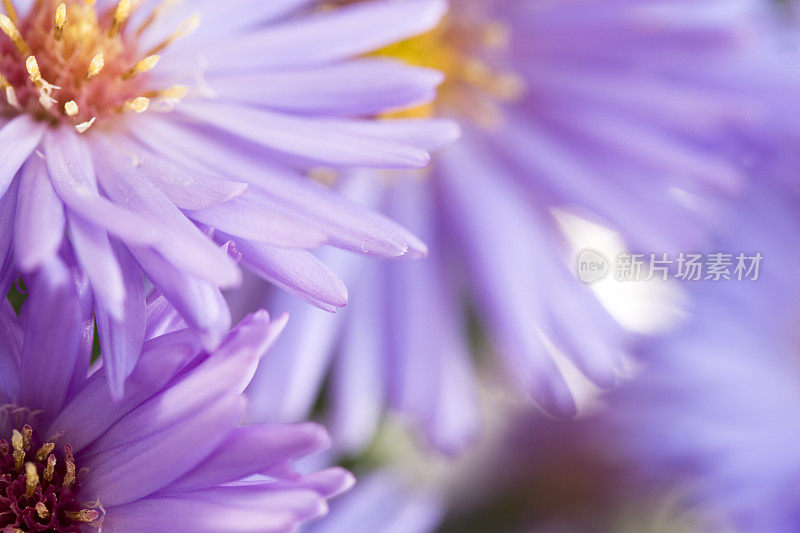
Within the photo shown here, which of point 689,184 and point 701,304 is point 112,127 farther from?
point 701,304

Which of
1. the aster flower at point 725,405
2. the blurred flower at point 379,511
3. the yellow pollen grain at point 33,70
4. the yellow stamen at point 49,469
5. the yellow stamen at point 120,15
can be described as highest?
the aster flower at point 725,405

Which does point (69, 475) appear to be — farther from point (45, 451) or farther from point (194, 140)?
point (194, 140)

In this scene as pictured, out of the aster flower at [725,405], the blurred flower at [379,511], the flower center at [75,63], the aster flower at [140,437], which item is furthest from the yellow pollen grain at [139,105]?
the aster flower at [725,405]

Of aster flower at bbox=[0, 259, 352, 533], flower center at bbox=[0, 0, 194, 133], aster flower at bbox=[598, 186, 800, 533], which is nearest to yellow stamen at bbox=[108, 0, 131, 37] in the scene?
flower center at bbox=[0, 0, 194, 133]

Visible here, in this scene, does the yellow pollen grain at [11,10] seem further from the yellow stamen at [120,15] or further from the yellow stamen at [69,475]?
the yellow stamen at [69,475]

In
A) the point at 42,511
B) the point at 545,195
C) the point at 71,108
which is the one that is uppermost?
Answer: the point at 545,195

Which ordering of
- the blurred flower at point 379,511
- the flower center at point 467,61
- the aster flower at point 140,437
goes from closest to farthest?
the aster flower at point 140,437, the blurred flower at point 379,511, the flower center at point 467,61

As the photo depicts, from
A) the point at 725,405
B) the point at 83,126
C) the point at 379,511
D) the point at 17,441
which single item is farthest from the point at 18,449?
the point at 725,405
